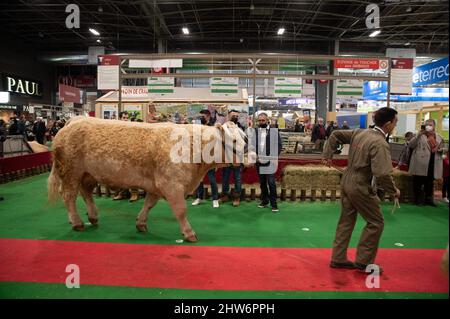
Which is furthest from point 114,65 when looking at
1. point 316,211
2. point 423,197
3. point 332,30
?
point 332,30

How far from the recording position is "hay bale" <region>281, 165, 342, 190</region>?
24.5 ft

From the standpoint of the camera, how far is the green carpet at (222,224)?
4.82m

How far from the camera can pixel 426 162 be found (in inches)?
276

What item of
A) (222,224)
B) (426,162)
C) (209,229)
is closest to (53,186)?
(209,229)

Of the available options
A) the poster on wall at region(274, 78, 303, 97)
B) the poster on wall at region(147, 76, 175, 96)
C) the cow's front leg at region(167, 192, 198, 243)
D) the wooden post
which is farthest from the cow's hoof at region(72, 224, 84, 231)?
the poster on wall at region(274, 78, 303, 97)

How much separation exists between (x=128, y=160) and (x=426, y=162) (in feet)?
19.3

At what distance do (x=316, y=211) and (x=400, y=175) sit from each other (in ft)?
7.34

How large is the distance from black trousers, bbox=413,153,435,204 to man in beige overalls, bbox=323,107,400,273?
409cm

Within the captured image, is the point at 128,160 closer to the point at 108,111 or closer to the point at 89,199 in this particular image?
the point at 89,199

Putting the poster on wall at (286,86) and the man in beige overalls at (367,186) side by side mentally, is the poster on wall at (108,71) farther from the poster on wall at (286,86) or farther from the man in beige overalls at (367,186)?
the man in beige overalls at (367,186)

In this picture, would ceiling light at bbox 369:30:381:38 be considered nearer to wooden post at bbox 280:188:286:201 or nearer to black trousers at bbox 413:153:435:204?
black trousers at bbox 413:153:435:204

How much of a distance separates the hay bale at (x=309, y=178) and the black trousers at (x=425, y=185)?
61.5 inches

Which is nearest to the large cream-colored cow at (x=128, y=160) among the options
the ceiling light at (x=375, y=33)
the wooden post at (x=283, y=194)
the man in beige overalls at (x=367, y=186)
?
the man in beige overalls at (x=367, y=186)

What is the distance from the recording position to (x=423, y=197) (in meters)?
7.11
